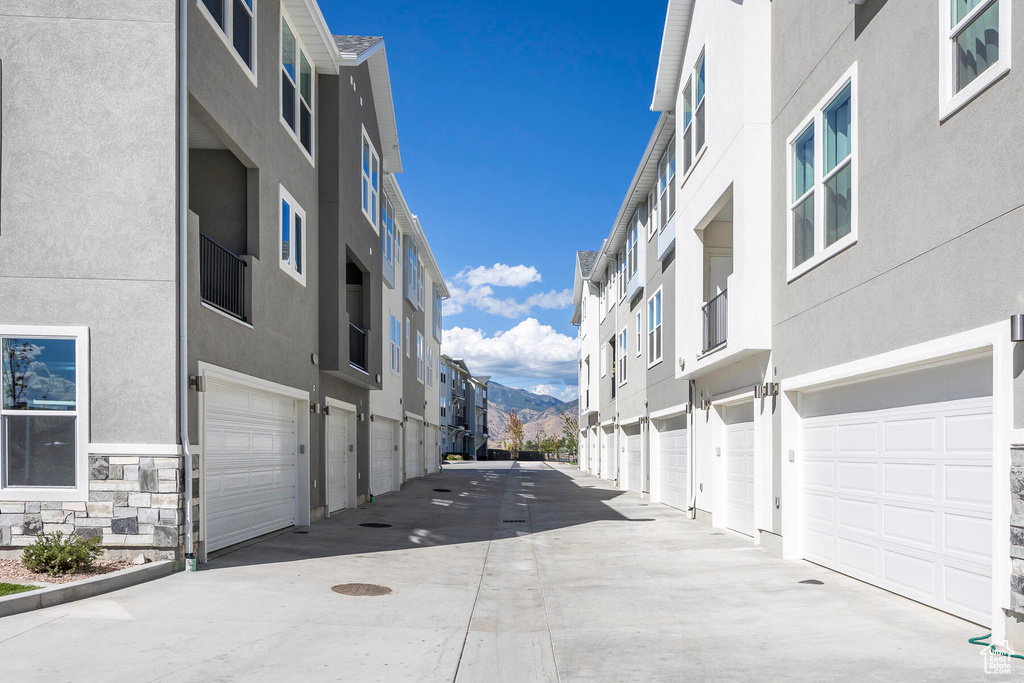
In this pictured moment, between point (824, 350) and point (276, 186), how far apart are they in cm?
918

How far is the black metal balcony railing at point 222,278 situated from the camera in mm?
10734

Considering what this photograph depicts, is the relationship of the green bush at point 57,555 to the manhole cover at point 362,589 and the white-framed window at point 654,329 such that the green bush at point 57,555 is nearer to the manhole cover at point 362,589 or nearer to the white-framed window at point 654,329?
the manhole cover at point 362,589

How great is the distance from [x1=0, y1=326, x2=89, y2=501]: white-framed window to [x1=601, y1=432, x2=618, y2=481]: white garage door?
25675 mm

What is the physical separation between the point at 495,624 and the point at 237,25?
9.38m

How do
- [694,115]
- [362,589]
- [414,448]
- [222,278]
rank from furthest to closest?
[414,448] → [694,115] → [222,278] → [362,589]

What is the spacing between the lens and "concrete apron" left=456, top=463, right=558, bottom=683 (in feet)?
20.4

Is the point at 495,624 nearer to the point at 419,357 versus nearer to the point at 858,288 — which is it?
the point at 858,288

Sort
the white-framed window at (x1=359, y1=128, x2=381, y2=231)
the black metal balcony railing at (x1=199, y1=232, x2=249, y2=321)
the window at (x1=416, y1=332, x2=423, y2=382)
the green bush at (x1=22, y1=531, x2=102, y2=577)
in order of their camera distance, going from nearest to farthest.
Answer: the green bush at (x1=22, y1=531, x2=102, y2=577), the black metal balcony railing at (x1=199, y1=232, x2=249, y2=321), the white-framed window at (x1=359, y1=128, x2=381, y2=231), the window at (x1=416, y1=332, x2=423, y2=382)

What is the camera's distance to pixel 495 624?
25.8 feet

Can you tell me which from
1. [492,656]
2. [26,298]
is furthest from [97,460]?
[492,656]

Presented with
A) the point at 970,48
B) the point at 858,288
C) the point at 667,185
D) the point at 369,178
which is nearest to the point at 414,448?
the point at 369,178

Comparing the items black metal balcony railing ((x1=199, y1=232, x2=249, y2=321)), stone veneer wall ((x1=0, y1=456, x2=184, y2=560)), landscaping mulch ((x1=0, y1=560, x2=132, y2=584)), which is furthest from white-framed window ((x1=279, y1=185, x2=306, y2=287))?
landscaping mulch ((x1=0, y1=560, x2=132, y2=584))

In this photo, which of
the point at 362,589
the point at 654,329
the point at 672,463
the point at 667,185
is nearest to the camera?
the point at 362,589

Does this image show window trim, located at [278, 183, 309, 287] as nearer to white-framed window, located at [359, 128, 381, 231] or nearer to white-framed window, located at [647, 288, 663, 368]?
white-framed window, located at [359, 128, 381, 231]
